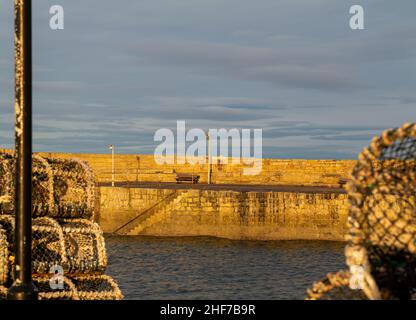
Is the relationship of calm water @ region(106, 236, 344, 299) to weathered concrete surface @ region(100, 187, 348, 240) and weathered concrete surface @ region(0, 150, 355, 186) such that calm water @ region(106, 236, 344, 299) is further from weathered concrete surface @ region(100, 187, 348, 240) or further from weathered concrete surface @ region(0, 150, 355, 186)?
weathered concrete surface @ region(0, 150, 355, 186)

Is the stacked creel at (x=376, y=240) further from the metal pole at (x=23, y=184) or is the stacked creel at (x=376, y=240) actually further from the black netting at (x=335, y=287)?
the metal pole at (x=23, y=184)

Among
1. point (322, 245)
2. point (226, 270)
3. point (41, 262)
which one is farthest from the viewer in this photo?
point (322, 245)

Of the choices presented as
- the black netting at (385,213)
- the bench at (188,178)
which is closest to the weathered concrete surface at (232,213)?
the bench at (188,178)

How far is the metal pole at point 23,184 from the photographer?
18.7 ft

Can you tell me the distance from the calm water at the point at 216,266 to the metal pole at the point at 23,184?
11.8 metres

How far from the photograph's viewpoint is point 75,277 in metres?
8.40

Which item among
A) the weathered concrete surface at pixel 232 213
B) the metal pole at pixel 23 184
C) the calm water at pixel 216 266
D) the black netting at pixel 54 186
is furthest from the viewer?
the weathered concrete surface at pixel 232 213

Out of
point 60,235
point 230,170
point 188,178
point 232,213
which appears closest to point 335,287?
point 60,235

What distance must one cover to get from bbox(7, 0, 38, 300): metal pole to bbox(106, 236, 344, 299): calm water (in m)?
11.8

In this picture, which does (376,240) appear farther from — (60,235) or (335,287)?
(60,235)
